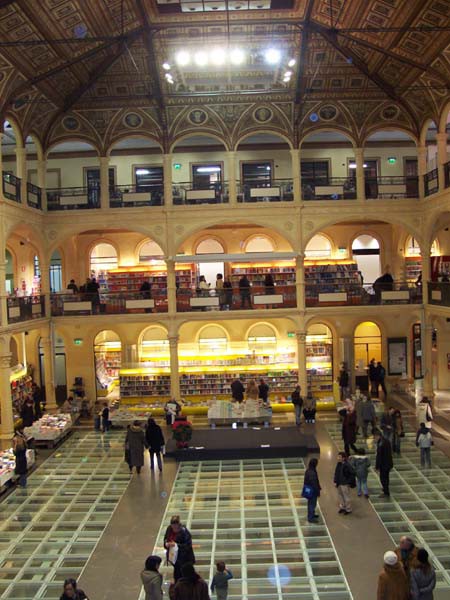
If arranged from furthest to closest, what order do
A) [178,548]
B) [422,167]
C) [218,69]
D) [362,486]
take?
1. [422,167]
2. [218,69]
3. [362,486]
4. [178,548]

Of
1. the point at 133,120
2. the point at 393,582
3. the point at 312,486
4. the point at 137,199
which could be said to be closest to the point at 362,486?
the point at 312,486

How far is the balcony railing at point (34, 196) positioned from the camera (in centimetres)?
1931

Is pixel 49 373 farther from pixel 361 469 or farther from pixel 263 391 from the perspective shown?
pixel 361 469

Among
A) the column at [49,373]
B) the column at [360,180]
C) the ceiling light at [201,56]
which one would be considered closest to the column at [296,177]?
the column at [360,180]

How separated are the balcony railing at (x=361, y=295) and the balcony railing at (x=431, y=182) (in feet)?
10.8

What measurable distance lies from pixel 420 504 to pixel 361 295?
1014 centimetres

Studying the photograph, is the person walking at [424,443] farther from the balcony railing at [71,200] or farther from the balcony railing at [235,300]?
the balcony railing at [71,200]

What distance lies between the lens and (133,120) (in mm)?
20484

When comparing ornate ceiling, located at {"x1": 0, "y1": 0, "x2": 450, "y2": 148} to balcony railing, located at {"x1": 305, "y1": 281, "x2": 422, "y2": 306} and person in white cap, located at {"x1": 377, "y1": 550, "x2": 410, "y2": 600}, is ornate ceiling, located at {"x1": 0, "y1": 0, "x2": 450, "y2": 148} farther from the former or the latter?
person in white cap, located at {"x1": 377, "y1": 550, "x2": 410, "y2": 600}

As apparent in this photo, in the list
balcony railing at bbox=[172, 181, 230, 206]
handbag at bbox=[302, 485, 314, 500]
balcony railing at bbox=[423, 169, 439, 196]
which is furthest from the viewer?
balcony railing at bbox=[172, 181, 230, 206]

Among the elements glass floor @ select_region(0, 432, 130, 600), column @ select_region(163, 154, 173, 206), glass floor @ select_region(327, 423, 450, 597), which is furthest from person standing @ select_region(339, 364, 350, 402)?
column @ select_region(163, 154, 173, 206)

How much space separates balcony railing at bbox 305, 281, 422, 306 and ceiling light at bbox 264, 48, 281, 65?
787 cm

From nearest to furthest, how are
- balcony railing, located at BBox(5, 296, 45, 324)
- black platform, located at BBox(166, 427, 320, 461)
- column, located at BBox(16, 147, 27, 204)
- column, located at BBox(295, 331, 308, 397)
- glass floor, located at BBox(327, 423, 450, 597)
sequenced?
glass floor, located at BBox(327, 423, 450, 597) → black platform, located at BBox(166, 427, 320, 461) → balcony railing, located at BBox(5, 296, 45, 324) → column, located at BBox(16, 147, 27, 204) → column, located at BBox(295, 331, 308, 397)

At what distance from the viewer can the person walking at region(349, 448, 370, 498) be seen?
12.0 metres
